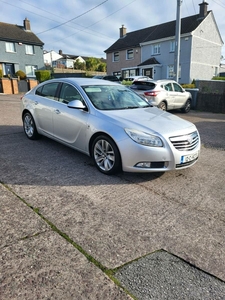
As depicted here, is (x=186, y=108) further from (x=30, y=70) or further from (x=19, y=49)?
(x=30, y=70)

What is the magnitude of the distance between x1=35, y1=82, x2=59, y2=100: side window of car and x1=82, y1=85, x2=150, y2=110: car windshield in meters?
0.91

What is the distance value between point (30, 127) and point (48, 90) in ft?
3.80

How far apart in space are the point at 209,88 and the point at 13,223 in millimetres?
13002

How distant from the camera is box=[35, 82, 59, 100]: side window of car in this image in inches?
220

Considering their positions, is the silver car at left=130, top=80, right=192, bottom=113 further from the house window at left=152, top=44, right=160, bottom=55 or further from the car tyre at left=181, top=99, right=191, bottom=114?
the house window at left=152, top=44, right=160, bottom=55

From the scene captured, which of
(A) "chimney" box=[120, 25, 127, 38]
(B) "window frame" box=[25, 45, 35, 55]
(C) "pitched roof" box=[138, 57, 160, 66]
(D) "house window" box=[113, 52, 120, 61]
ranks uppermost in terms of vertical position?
(A) "chimney" box=[120, 25, 127, 38]

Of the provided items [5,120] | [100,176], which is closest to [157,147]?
[100,176]

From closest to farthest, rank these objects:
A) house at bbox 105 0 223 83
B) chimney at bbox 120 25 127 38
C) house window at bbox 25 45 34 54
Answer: house at bbox 105 0 223 83
house window at bbox 25 45 34 54
chimney at bbox 120 25 127 38

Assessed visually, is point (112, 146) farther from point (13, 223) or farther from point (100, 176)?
point (13, 223)

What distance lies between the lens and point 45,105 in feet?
18.5

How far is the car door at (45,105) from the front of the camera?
5.51m

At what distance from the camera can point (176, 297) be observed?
1963 millimetres

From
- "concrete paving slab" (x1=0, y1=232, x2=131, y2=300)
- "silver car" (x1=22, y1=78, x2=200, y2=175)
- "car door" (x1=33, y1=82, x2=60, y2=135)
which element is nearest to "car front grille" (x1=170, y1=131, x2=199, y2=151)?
"silver car" (x1=22, y1=78, x2=200, y2=175)

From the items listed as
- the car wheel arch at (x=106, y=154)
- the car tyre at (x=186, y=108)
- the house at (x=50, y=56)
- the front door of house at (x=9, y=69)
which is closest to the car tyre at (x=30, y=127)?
the car wheel arch at (x=106, y=154)
